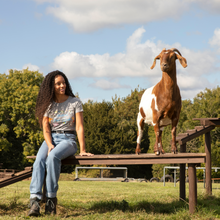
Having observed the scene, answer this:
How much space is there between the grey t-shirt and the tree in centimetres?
2747

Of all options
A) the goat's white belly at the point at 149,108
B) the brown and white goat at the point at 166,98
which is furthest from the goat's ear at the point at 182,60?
the goat's white belly at the point at 149,108

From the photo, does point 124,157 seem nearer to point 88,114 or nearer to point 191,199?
point 191,199

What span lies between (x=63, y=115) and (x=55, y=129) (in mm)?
274

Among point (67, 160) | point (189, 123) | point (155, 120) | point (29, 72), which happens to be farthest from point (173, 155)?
point (29, 72)

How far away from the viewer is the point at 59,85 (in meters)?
5.60

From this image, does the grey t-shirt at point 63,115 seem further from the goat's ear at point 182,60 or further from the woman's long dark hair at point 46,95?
the goat's ear at point 182,60

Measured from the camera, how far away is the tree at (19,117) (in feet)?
109

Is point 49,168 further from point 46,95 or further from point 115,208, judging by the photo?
point 115,208

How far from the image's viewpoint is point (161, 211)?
5.93m

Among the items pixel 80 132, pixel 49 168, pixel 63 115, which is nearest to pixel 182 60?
pixel 80 132

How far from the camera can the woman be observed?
4.92 m

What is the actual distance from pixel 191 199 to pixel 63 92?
9.40 ft

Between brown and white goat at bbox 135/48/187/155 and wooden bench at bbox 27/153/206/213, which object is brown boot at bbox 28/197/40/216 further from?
brown and white goat at bbox 135/48/187/155

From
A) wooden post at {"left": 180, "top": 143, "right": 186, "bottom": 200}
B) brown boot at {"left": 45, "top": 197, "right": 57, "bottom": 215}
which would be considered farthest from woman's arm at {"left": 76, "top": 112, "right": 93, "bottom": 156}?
wooden post at {"left": 180, "top": 143, "right": 186, "bottom": 200}
